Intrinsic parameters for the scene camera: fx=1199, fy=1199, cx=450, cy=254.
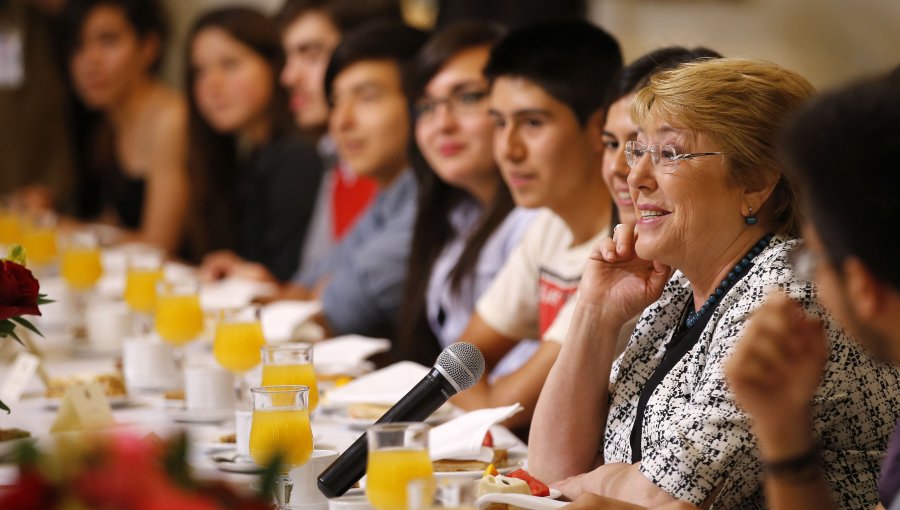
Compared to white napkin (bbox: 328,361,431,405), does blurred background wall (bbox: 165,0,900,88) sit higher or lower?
higher

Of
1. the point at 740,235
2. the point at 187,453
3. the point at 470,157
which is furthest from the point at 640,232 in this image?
the point at 470,157

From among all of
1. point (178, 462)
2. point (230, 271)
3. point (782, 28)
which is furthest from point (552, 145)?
point (782, 28)

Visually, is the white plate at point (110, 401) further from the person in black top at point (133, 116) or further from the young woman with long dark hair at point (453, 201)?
the person in black top at point (133, 116)

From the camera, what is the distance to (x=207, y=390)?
2209mm

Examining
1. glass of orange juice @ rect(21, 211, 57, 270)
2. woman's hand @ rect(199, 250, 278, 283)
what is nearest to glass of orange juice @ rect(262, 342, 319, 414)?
woman's hand @ rect(199, 250, 278, 283)

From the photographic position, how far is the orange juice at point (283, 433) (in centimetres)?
157

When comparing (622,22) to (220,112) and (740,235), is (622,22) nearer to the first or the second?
(220,112)

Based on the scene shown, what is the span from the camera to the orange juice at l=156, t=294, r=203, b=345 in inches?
103

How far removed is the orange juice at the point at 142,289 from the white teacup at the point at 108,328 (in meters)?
0.06

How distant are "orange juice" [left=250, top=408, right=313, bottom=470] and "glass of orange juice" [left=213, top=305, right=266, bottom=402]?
28.0 inches

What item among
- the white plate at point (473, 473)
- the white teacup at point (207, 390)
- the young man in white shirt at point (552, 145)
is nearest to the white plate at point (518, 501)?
the white plate at point (473, 473)

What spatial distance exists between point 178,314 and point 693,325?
1.33 m

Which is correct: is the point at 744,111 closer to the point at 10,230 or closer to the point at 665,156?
the point at 665,156

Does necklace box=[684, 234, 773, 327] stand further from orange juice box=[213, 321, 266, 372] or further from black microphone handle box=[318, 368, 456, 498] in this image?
orange juice box=[213, 321, 266, 372]
